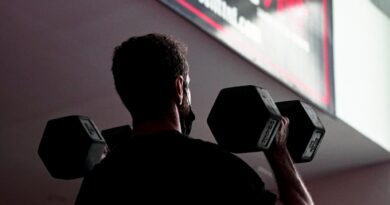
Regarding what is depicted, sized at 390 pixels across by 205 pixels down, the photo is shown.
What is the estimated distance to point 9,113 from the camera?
252 cm

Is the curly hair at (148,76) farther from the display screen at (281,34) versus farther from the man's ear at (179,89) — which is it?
the display screen at (281,34)

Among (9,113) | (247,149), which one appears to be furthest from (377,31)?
(247,149)

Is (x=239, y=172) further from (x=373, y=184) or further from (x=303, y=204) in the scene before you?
(x=373, y=184)

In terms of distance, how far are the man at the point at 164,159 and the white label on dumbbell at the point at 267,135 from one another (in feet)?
0.05

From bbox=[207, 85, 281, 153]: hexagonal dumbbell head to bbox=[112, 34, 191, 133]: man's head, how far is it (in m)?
0.15

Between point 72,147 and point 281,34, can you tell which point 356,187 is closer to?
point 281,34

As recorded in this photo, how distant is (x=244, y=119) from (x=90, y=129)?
0.34 m

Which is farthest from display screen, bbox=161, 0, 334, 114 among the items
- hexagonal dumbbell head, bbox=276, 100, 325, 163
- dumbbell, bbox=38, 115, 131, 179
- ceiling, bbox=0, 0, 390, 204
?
hexagonal dumbbell head, bbox=276, 100, 325, 163

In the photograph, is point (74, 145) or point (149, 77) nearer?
point (149, 77)

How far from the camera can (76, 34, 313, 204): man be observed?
1000 millimetres

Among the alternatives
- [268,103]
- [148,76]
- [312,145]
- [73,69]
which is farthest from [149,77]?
[73,69]

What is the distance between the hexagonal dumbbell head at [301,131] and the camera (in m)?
1.27

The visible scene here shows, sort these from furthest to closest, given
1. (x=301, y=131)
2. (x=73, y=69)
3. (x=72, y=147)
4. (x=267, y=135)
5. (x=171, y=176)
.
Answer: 1. (x=73, y=69)
2. (x=72, y=147)
3. (x=301, y=131)
4. (x=267, y=135)
5. (x=171, y=176)

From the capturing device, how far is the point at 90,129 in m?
1.43
